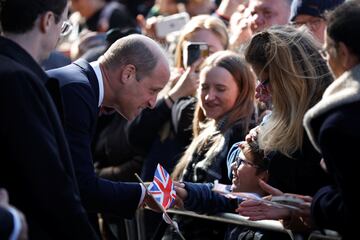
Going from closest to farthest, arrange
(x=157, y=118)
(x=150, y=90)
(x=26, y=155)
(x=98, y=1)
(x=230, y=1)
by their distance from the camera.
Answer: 1. (x=26, y=155)
2. (x=150, y=90)
3. (x=157, y=118)
4. (x=230, y=1)
5. (x=98, y=1)

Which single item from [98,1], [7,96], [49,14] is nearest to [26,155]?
[7,96]

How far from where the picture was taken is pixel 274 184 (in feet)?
15.7

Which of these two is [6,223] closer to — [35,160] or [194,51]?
[35,160]

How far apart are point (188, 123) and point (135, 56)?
1436 mm

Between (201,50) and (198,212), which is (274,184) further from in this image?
(201,50)

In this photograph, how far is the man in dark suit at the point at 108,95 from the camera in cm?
503

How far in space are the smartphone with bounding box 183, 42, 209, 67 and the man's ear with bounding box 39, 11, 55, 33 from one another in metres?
2.92

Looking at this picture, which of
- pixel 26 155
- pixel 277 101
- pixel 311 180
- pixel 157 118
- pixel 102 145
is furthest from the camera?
pixel 102 145

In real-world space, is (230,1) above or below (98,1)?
above

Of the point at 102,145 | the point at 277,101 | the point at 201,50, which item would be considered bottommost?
the point at 102,145

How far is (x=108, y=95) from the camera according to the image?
5484mm

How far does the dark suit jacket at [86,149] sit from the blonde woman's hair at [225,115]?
3.03ft

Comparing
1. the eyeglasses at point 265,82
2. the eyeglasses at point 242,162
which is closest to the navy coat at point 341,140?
the eyeglasses at point 265,82

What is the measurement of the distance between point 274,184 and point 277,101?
1.50 feet
